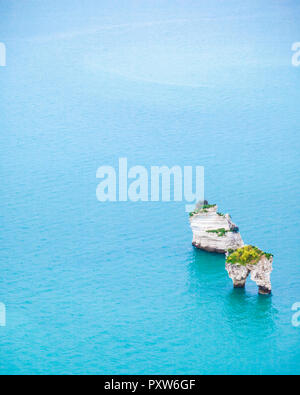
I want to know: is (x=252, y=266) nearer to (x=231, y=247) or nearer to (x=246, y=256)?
→ (x=246, y=256)

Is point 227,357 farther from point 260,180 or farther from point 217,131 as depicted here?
point 217,131

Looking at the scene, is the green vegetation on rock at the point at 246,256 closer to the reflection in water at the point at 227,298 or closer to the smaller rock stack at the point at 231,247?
the smaller rock stack at the point at 231,247

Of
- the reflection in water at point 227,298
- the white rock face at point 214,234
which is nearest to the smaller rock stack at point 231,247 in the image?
the white rock face at point 214,234

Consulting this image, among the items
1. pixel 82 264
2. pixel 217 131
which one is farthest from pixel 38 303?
pixel 217 131

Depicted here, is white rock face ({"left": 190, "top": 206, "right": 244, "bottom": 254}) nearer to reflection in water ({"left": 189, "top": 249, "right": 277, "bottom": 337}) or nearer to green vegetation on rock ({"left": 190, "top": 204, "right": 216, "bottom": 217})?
green vegetation on rock ({"left": 190, "top": 204, "right": 216, "bottom": 217})

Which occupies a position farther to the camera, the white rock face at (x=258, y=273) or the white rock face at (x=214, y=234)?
the white rock face at (x=214, y=234)

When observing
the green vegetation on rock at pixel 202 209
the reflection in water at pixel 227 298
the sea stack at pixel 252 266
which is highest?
the green vegetation on rock at pixel 202 209

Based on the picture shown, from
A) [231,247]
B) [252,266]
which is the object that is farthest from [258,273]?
[231,247]
